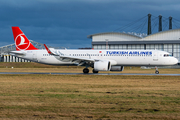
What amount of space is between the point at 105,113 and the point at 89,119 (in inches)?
44.6

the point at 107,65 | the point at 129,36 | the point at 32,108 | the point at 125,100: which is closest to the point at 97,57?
the point at 107,65

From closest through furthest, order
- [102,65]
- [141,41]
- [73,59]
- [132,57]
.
→ [102,65] → [73,59] → [132,57] → [141,41]

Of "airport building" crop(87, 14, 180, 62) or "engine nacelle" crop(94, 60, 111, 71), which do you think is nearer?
"engine nacelle" crop(94, 60, 111, 71)

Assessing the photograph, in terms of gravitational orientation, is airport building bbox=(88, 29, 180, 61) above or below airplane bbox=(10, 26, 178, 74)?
above

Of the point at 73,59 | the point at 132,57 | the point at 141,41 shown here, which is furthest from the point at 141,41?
the point at 73,59

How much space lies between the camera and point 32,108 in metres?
11.3

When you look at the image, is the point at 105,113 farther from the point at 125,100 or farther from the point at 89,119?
the point at 125,100

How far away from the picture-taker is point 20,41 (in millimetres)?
43094

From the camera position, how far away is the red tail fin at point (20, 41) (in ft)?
141

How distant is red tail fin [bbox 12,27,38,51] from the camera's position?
4300cm

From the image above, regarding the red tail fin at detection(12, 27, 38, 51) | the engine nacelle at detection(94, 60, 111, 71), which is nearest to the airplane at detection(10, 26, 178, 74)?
the engine nacelle at detection(94, 60, 111, 71)

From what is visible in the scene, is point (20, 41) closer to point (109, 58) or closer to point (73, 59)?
point (73, 59)

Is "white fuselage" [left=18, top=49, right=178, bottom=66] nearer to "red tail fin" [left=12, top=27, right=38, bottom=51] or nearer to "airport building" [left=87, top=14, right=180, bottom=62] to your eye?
"red tail fin" [left=12, top=27, right=38, bottom=51]

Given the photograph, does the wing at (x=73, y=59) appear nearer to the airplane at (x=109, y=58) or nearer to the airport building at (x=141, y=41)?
the airplane at (x=109, y=58)
